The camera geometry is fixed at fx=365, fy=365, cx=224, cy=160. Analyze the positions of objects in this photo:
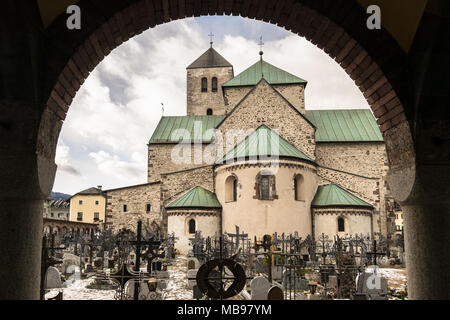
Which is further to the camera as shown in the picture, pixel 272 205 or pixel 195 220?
pixel 195 220

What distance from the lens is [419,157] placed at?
4.06m

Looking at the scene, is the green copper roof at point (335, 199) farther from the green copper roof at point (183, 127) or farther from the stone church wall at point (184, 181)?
the green copper roof at point (183, 127)

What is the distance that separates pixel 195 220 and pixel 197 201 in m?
1.28

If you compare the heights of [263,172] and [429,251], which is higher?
[263,172]

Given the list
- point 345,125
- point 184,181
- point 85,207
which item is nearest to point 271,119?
point 184,181

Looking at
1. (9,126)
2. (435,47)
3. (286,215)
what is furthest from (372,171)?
(9,126)

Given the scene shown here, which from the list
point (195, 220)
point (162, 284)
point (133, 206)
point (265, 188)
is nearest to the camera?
point (162, 284)

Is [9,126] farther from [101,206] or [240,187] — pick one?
[101,206]

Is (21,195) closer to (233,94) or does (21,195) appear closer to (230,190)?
(230,190)

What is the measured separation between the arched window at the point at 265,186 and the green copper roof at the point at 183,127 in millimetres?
12115

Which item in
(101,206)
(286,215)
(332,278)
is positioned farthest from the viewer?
(101,206)

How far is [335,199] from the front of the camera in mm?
23016

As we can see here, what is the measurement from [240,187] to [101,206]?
37994 millimetres
